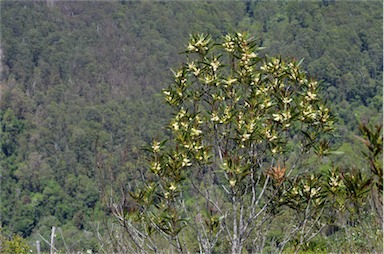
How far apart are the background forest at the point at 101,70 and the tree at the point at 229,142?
78.8ft

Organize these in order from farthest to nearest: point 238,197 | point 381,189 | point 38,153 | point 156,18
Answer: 1. point 156,18
2. point 38,153
3. point 238,197
4. point 381,189

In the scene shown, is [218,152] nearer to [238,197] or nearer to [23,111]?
[238,197]

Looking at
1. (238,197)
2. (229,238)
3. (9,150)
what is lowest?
(9,150)

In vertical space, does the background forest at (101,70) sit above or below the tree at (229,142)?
below

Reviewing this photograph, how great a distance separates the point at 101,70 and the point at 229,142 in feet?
165

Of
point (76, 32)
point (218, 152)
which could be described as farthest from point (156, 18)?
point (218, 152)

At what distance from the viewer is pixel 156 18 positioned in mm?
57062

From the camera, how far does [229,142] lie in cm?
277

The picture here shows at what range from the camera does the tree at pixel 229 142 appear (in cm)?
262

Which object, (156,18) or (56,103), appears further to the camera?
(156,18)

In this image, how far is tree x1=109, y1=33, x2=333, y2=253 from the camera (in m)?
2.62

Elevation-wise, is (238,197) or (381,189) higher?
(381,189)

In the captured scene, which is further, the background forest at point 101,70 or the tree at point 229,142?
the background forest at point 101,70

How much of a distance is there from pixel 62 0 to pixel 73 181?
26.9 m
